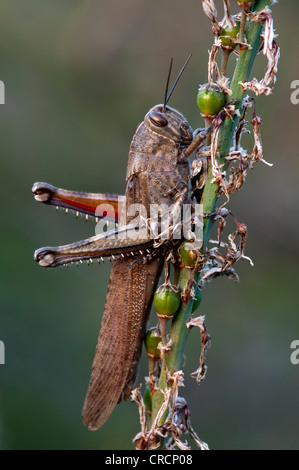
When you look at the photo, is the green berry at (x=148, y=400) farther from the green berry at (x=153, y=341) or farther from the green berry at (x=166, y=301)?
the green berry at (x=166, y=301)

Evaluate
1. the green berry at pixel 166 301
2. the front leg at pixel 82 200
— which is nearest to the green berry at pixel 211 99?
the green berry at pixel 166 301

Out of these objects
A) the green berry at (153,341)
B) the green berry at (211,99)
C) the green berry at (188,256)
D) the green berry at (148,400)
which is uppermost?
the green berry at (211,99)

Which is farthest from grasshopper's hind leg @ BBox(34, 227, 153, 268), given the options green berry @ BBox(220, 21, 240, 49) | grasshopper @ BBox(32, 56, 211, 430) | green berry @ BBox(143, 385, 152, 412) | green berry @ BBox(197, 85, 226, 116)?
green berry @ BBox(220, 21, 240, 49)

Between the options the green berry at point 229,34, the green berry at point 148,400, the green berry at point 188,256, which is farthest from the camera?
the green berry at point 148,400

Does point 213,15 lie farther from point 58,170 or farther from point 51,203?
point 58,170

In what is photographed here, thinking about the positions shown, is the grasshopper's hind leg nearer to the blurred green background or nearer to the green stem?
the green stem

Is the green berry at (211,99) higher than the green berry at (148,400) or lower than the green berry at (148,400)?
higher
